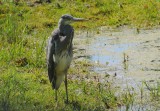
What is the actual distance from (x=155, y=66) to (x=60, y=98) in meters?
2.40

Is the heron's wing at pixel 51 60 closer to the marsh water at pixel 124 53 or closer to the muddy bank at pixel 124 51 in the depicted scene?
the marsh water at pixel 124 53

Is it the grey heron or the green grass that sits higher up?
the grey heron

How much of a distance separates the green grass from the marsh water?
382 millimetres

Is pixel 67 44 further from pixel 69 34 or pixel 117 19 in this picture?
pixel 117 19

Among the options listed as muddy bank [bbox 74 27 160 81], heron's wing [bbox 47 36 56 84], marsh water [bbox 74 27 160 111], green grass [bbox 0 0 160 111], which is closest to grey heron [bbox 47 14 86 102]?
heron's wing [bbox 47 36 56 84]

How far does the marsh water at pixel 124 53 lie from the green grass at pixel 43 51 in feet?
1.25

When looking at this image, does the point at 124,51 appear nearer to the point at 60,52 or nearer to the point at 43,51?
the point at 43,51

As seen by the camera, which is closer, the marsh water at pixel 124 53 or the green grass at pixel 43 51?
the green grass at pixel 43 51

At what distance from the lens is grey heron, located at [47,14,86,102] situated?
8352 millimetres

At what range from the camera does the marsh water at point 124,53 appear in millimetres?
9797

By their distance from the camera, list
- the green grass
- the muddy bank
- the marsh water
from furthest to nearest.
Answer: the muddy bank < the marsh water < the green grass

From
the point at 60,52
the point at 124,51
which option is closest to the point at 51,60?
the point at 60,52

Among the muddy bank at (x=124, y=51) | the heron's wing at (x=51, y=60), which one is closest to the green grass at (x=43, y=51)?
the heron's wing at (x=51, y=60)

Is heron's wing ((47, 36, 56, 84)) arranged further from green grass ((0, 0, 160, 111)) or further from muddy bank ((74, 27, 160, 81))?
muddy bank ((74, 27, 160, 81))
